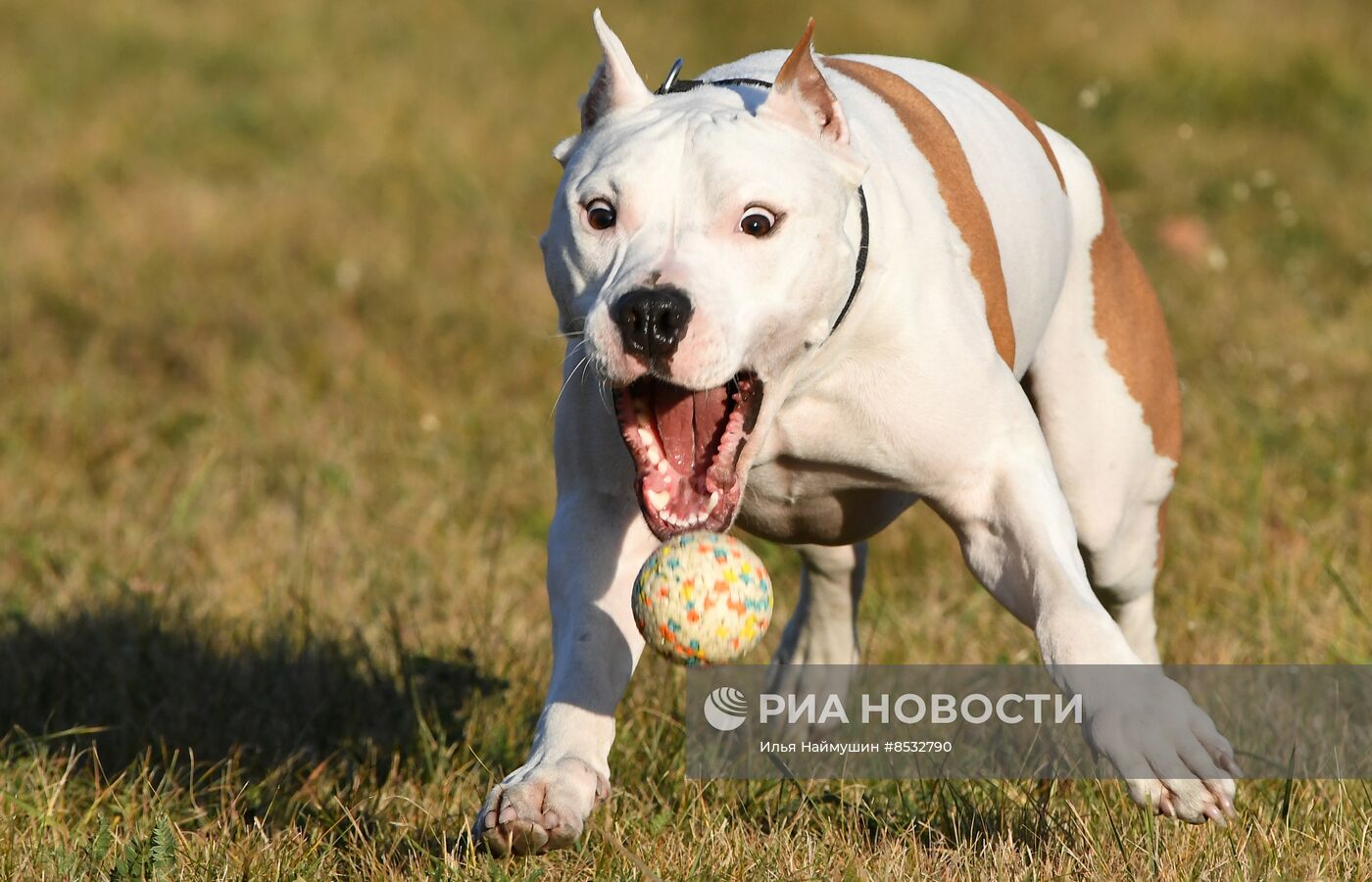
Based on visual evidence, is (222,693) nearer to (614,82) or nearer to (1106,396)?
(614,82)

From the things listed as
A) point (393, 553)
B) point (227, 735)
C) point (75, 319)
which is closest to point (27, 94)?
point (75, 319)

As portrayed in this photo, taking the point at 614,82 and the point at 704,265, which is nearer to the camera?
the point at 704,265

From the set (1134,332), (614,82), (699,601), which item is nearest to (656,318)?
(699,601)

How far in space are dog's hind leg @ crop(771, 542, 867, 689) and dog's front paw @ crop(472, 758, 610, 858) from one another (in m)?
1.82

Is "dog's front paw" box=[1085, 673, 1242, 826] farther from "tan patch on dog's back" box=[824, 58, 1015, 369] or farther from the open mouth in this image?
"tan patch on dog's back" box=[824, 58, 1015, 369]

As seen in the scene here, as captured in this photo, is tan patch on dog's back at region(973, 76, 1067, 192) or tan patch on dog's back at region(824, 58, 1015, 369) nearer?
tan patch on dog's back at region(824, 58, 1015, 369)

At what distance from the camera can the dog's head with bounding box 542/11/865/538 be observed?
3.17 meters

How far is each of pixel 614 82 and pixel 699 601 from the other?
1004mm

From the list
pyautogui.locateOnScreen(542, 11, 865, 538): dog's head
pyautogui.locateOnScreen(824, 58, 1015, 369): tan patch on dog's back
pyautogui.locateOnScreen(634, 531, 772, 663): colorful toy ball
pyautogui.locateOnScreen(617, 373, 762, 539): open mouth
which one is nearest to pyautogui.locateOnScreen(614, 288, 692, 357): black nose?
pyautogui.locateOnScreen(542, 11, 865, 538): dog's head

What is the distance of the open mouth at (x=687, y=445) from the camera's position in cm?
336

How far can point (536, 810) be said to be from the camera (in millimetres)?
3146

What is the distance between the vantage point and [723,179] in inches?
128

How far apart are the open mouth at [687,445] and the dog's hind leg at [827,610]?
1.57 metres

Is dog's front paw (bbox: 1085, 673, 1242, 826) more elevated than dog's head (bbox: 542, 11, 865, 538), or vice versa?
dog's head (bbox: 542, 11, 865, 538)
